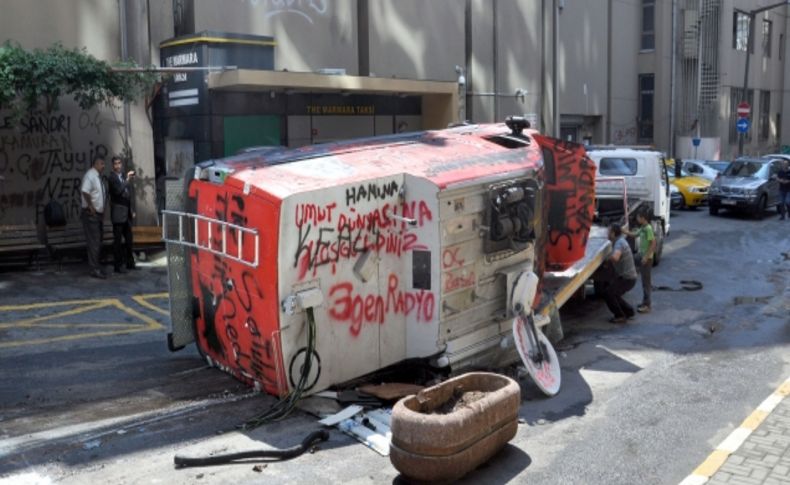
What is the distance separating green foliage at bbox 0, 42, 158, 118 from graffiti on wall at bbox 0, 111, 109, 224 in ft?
1.85

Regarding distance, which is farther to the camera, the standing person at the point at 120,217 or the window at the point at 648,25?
the window at the point at 648,25

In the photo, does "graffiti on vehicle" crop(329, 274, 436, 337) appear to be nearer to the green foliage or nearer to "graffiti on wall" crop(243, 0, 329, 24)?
the green foliage

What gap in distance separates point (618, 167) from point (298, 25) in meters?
7.72

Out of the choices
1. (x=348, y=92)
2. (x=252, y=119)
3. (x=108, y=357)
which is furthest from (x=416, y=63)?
(x=108, y=357)

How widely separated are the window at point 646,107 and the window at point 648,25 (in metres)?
1.35

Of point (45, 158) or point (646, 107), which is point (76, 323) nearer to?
point (45, 158)

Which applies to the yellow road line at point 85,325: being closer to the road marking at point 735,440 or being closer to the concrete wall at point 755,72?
the road marking at point 735,440

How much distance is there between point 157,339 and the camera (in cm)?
1005

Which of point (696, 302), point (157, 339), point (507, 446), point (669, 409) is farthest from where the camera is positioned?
point (696, 302)

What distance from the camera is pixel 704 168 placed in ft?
91.1

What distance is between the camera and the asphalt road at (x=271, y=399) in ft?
21.0

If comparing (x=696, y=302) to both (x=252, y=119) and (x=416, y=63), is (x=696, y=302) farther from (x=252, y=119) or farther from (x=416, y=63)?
(x=416, y=63)

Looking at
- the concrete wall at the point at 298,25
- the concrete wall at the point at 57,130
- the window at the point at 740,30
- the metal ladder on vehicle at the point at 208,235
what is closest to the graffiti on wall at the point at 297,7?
the concrete wall at the point at 298,25

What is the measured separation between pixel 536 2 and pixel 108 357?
2159 centimetres
